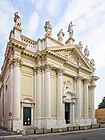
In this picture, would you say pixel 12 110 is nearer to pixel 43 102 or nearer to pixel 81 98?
pixel 43 102

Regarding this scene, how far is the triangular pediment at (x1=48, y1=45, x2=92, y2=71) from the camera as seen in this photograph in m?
34.7

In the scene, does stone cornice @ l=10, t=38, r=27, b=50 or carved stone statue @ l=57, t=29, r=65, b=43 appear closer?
stone cornice @ l=10, t=38, r=27, b=50

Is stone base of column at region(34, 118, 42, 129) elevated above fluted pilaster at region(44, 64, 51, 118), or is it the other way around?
fluted pilaster at region(44, 64, 51, 118)

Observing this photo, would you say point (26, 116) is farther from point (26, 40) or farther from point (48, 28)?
point (48, 28)

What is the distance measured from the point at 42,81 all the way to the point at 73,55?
30.8 feet

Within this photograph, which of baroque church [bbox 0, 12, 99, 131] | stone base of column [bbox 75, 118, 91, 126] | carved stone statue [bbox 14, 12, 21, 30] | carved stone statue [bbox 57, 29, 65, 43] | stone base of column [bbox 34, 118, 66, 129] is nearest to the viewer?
baroque church [bbox 0, 12, 99, 131]

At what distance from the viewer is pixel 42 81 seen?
31.5m

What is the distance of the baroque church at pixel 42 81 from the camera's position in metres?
28.2

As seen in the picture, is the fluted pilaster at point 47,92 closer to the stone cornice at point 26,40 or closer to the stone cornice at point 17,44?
the stone cornice at point 26,40

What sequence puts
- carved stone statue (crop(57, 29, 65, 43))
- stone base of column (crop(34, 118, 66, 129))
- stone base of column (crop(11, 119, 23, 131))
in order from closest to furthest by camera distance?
1. stone base of column (crop(11, 119, 23, 131))
2. stone base of column (crop(34, 118, 66, 129))
3. carved stone statue (crop(57, 29, 65, 43))

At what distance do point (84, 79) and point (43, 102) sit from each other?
39.6 ft

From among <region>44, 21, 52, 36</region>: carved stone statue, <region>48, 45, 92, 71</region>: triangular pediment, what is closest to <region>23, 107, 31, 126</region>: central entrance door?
<region>48, 45, 92, 71</region>: triangular pediment

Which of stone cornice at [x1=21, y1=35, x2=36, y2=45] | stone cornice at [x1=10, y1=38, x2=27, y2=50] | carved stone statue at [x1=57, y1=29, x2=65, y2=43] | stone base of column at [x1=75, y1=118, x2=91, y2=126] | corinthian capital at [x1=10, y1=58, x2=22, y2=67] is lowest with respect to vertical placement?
stone base of column at [x1=75, y1=118, x2=91, y2=126]

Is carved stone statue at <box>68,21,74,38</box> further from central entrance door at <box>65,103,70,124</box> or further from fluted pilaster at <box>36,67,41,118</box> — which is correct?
central entrance door at <box>65,103,70,124</box>
